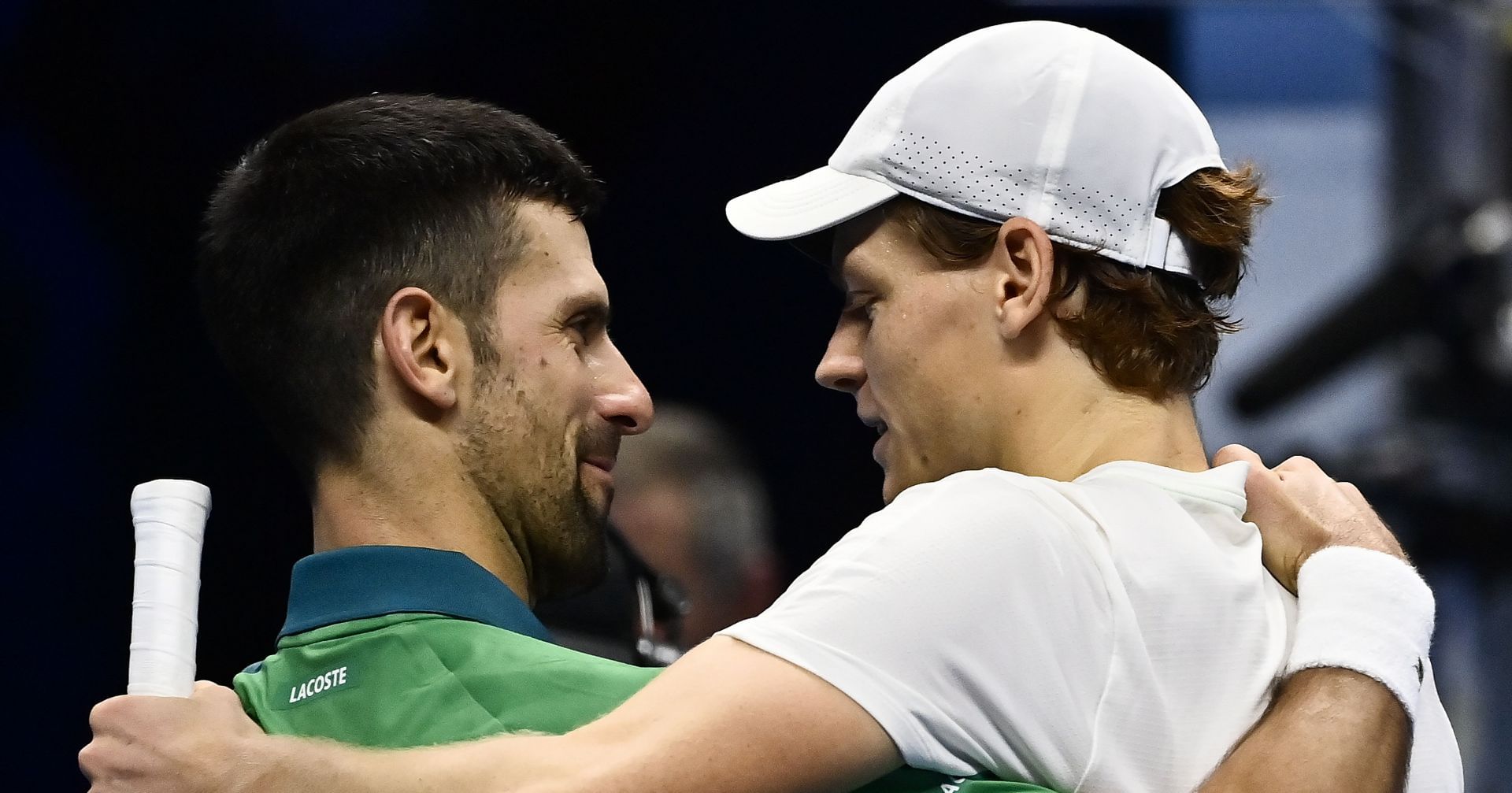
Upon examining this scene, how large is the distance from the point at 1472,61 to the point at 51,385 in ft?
13.1

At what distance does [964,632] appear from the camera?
1433 millimetres

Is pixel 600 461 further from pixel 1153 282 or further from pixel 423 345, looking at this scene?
pixel 1153 282

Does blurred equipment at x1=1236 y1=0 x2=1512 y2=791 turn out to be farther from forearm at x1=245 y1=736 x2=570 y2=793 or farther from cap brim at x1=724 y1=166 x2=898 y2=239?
forearm at x1=245 y1=736 x2=570 y2=793

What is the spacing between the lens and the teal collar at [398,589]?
1693mm

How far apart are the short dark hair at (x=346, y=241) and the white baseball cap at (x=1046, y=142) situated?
36 cm

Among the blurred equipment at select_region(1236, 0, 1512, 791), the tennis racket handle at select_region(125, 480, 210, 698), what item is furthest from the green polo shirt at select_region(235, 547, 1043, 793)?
the blurred equipment at select_region(1236, 0, 1512, 791)

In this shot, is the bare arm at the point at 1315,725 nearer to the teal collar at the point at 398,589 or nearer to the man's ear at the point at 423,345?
the teal collar at the point at 398,589

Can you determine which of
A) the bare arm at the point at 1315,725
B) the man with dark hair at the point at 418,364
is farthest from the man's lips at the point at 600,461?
the bare arm at the point at 1315,725

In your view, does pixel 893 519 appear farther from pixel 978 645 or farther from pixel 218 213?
pixel 218 213

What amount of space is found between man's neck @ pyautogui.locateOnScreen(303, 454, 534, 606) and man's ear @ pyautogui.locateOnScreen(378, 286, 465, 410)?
8 cm

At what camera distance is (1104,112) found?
1743 mm

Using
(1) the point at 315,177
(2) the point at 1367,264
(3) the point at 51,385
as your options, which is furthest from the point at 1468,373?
(1) the point at 315,177

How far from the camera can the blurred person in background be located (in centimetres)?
372

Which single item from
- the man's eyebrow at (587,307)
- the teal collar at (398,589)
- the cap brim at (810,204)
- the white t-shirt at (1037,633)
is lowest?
the white t-shirt at (1037,633)
